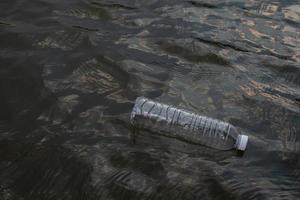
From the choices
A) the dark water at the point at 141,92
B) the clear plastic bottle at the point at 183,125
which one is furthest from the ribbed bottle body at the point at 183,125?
the dark water at the point at 141,92

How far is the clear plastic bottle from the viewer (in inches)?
141

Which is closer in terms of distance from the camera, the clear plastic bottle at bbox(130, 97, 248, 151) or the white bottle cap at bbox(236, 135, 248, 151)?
the white bottle cap at bbox(236, 135, 248, 151)

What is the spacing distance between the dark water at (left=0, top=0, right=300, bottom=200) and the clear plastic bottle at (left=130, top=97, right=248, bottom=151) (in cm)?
11

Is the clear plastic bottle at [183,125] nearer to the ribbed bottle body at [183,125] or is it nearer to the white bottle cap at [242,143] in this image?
the ribbed bottle body at [183,125]

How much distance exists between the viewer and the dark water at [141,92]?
3086mm

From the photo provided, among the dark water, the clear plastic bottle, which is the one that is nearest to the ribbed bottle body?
the clear plastic bottle

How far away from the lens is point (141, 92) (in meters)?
3.97

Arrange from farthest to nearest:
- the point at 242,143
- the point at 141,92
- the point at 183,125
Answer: the point at 141,92
the point at 183,125
the point at 242,143

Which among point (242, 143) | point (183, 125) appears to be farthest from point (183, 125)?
point (242, 143)

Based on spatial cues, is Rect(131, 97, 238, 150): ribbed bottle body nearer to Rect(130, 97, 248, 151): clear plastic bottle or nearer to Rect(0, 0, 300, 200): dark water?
Rect(130, 97, 248, 151): clear plastic bottle

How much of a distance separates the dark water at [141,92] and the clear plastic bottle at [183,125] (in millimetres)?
109

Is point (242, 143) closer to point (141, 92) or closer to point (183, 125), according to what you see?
point (183, 125)

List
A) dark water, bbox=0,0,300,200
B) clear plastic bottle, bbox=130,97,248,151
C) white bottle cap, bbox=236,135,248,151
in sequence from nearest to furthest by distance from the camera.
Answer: dark water, bbox=0,0,300,200 → white bottle cap, bbox=236,135,248,151 → clear plastic bottle, bbox=130,97,248,151

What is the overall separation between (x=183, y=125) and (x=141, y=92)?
20.5 inches
